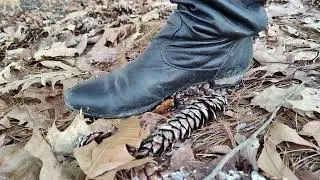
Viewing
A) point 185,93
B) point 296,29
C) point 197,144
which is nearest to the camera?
point 197,144

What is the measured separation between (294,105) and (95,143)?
0.50 m

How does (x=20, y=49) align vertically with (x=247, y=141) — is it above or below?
below

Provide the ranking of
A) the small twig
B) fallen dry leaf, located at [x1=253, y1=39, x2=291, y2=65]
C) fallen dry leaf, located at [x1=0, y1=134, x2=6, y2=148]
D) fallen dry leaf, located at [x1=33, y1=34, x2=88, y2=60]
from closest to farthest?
the small twig → fallen dry leaf, located at [x1=0, y1=134, x2=6, y2=148] → fallen dry leaf, located at [x1=253, y1=39, x2=291, y2=65] → fallen dry leaf, located at [x1=33, y1=34, x2=88, y2=60]

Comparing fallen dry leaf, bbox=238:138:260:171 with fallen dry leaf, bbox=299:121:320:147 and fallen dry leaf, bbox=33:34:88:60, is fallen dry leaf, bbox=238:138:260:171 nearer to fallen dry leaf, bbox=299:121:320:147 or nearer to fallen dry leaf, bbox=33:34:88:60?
fallen dry leaf, bbox=299:121:320:147

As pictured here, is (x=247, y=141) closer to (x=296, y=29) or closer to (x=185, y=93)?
(x=185, y=93)

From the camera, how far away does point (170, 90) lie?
1197mm

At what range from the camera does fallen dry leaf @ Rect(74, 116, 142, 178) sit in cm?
82

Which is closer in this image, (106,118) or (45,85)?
(106,118)

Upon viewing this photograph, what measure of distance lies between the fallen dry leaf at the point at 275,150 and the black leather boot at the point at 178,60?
0.31 m

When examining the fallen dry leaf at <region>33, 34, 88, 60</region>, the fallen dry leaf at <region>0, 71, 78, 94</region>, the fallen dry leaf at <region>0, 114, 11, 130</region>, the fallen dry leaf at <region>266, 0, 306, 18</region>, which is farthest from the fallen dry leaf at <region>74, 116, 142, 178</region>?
the fallen dry leaf at <region>266, 0, 306, 18</region>

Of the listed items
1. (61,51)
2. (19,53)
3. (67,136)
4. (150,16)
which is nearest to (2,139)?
(67,136)

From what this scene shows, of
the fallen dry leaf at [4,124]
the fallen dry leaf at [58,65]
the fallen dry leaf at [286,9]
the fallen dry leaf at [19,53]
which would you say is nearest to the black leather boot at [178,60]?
the fallen dry leaf at [4,124]

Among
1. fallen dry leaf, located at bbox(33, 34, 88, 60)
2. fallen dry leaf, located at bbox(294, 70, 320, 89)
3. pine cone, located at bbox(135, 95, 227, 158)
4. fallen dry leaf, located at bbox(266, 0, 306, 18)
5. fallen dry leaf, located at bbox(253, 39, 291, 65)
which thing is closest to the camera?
pine cone, located at bbox(135, 95, 227, 158)

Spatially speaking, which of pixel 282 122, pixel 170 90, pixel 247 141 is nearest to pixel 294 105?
pixel 282 122
